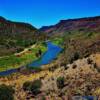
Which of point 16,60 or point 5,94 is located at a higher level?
point 16,60

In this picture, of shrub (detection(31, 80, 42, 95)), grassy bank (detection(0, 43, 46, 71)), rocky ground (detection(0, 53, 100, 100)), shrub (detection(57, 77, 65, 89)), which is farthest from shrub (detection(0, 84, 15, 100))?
grassy bank (detection(0, 43, 46, 71))

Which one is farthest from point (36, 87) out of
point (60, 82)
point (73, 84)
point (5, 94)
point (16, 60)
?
point (16, 60)

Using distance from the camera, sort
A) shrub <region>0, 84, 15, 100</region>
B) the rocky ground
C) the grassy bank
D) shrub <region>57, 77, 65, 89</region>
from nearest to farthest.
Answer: shrub <region>0, 84, 15, 100</region>, the rocky ground, shrub <region>57, 77, 65, 89</region>, the grassy bank

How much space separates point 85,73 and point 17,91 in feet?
37.8

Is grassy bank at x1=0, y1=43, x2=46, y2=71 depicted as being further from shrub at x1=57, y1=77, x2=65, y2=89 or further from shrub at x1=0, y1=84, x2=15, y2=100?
shrub at x1=0, y1=84, x2=15, y2=100

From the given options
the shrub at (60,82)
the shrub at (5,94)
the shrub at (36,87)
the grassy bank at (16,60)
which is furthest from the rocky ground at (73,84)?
the grassy bank at (16,60)

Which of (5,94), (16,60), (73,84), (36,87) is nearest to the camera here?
(5,94)

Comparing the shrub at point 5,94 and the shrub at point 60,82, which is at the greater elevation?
the shrub at point 60,82

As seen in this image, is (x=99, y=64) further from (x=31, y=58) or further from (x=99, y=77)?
(x=31, y=58)

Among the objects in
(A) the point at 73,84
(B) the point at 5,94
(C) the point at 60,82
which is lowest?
(B) the point at 5,94

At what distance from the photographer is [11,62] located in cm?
10888

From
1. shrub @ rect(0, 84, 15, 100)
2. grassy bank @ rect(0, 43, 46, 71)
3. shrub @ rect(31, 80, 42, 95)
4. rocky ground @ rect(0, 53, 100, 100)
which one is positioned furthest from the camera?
grassy bank @ rect(0, 43, 46, 71)

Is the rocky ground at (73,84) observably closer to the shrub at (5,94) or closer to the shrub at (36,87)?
the shrub at (36,87)

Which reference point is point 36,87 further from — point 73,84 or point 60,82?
point 73,84
